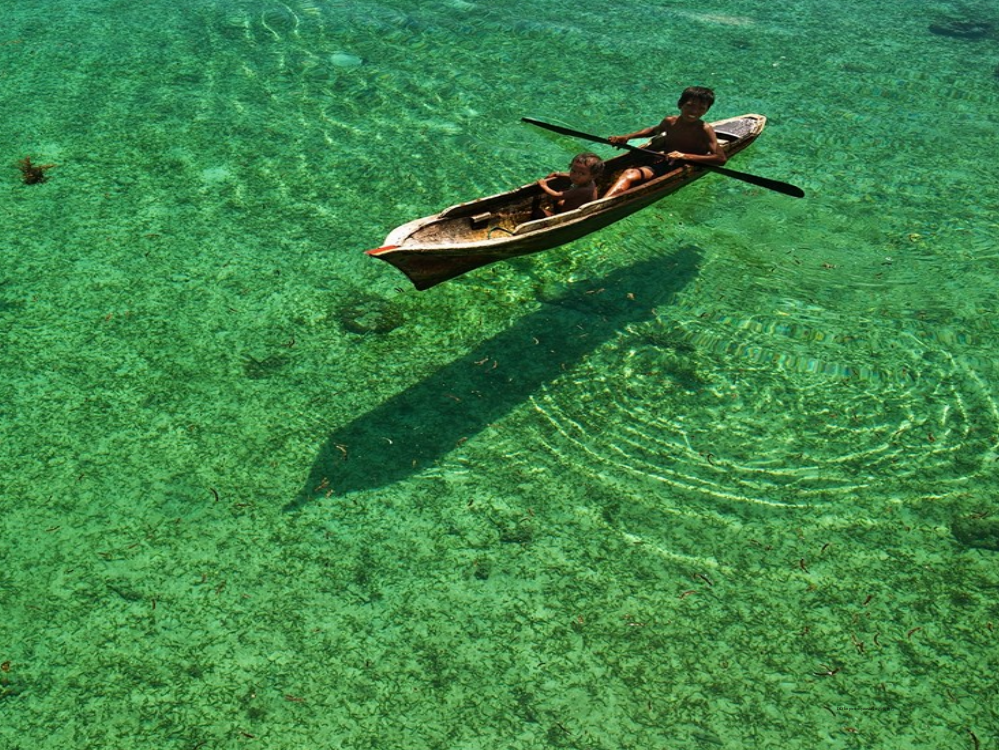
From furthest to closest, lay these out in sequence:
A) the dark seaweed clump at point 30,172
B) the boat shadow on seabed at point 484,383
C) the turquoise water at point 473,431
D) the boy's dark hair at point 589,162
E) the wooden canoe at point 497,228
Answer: the dark seaweed clump at point 30,172 < the boy's dark hair at point 589,162 < the boat shadow on seabed at point 484,383 < the wooden canoe at point 497,228 < the turquoise water at point 473,431

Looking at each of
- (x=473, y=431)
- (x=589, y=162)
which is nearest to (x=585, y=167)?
(x=589, y=162)

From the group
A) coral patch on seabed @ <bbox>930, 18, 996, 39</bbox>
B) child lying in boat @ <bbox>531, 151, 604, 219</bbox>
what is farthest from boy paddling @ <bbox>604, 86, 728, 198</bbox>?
coral patch on seabed @ <bbox>930, 18, 996, 39</bbox>

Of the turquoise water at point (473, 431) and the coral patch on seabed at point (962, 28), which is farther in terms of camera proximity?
Result: the coral patch on seabed at point (962, 28)

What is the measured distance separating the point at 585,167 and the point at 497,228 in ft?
2.91

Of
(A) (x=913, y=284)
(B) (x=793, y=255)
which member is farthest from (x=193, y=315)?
(A) (x=913, y=284)

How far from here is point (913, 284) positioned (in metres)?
8.77

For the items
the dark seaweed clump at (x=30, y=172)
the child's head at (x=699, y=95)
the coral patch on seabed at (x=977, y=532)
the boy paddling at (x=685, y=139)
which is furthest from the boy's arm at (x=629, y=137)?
the dark seaweed clump at (x=30, y=172)

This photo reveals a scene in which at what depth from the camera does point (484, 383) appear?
7289mm

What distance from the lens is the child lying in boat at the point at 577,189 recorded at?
754 centimetres

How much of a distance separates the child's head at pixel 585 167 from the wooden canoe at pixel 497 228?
289 mm

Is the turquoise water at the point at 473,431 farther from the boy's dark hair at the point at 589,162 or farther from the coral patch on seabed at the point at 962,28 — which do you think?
the coral patch on seabed at the point at 962,28

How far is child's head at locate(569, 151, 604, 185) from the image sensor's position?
24.6 ft

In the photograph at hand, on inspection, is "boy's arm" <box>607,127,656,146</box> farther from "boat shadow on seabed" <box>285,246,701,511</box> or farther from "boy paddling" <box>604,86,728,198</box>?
"boat shadow on seabed" <box>285,246,701,511</box>

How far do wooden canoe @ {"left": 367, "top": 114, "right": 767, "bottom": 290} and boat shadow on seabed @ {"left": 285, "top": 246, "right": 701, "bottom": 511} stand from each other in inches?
29.3
